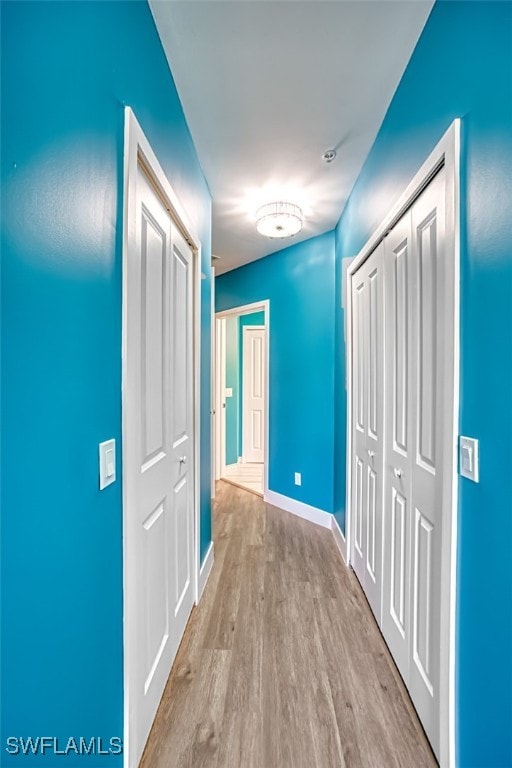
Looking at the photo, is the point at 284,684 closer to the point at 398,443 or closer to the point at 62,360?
the point at 398,443

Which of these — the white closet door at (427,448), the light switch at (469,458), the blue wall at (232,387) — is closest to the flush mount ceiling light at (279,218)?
the white closet door at (427,448)

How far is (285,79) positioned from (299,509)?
315 centimetres

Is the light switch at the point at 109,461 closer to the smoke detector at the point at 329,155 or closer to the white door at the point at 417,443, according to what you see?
the white door at the point at 417,443

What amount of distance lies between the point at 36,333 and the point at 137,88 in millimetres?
993

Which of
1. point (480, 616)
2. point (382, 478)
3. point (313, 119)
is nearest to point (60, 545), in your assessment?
point (480, 616)

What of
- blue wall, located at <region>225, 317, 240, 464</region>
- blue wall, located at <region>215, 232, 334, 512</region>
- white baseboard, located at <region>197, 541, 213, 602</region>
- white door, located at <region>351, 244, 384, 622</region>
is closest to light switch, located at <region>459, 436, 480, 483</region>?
white door, located at <region>351, 244, 384, 622</region>

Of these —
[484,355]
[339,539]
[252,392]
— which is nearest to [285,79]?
[484,355]

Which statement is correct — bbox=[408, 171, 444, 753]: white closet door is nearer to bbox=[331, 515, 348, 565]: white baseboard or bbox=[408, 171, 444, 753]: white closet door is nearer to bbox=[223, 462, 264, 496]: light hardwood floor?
bbox=[331, 515, 348, 565]: white baseboard

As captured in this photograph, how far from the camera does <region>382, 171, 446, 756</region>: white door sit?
112 centimetres

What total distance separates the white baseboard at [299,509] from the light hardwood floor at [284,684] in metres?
0.66

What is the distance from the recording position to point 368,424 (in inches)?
78.4

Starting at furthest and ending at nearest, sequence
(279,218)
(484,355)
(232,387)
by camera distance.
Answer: (232,387), (279,218), (484,355)

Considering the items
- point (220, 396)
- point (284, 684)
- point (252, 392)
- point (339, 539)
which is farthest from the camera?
point (252, 392)

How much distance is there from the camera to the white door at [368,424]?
5.71 feet
